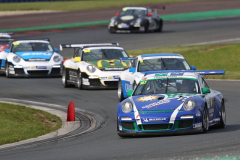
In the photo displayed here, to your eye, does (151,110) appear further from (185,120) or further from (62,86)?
(62,86)

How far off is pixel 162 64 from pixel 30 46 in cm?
972

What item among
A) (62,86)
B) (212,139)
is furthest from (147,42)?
(212,139)

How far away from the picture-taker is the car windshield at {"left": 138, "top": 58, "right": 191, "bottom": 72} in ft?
56.1

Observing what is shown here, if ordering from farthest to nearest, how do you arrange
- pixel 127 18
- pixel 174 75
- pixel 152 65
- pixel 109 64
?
pixel 127 18, pixel 109 64, pixel 152 65, pixel 174 75

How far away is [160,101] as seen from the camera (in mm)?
12008

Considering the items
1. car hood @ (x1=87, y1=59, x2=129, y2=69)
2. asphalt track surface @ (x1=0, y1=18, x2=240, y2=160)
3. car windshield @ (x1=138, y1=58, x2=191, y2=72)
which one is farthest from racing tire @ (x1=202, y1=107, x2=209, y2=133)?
car hood @ (x1=87, y1=59, x2=129, y2=69)

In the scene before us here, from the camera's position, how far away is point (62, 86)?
22438mm

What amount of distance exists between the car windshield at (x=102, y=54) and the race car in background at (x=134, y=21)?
16.7 meters

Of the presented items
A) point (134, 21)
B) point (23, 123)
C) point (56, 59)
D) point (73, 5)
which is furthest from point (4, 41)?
point (73, 5)

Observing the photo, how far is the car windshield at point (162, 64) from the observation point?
17.1 m

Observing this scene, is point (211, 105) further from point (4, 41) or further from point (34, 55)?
point (4, 41)

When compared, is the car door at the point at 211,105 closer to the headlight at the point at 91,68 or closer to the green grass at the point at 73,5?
the headlight at the point at 91,68

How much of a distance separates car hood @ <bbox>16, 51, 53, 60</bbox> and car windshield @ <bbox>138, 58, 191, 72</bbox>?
319 inches

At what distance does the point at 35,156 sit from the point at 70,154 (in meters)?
0.53
